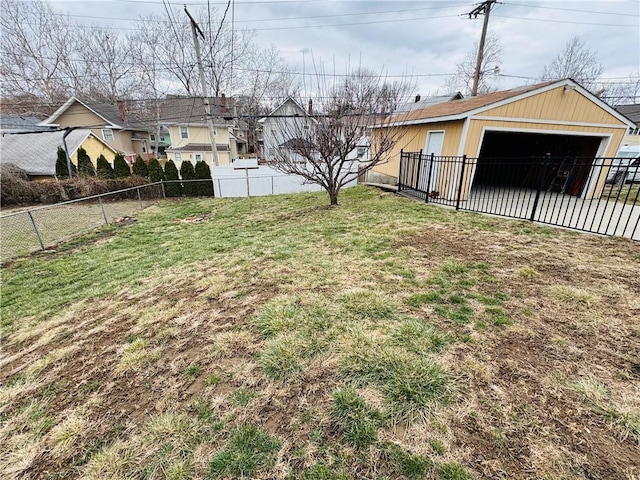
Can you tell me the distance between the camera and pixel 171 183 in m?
12.8

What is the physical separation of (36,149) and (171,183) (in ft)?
33.1

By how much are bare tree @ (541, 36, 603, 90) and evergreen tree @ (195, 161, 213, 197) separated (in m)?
28.4

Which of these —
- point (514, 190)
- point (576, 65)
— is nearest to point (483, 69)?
point (576, 65)

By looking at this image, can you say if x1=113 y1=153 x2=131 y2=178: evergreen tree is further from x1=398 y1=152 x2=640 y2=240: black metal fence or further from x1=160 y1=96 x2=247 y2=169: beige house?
x1=398 y1=152 x2=640 y2=240: black metal fence

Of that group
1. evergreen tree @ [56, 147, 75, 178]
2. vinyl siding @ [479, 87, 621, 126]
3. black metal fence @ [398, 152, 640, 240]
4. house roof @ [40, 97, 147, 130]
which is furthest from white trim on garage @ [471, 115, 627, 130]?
house roof @ [40, 97, 147, 130]

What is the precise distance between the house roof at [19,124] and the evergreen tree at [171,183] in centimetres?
1495

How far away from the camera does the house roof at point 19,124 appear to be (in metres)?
20.2

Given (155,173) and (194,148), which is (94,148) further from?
(155,173)

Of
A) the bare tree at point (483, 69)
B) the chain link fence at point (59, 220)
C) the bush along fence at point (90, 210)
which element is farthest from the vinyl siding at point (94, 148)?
the bare tree at point (483, 69)

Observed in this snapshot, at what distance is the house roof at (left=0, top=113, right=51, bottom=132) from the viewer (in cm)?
2017

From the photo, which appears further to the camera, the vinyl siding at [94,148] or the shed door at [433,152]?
the vinyl siding at [94,148]

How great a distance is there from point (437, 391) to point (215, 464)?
138cm

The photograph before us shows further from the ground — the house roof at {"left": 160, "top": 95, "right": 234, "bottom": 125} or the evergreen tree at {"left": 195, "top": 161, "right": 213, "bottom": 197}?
the house roof at {"left": 160, "top": 95, "right": 234, "bottom": 125}

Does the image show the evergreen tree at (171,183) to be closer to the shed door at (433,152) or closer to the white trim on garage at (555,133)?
the shed door at (433,152)
